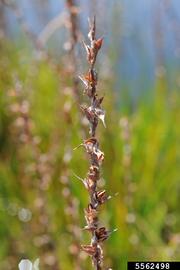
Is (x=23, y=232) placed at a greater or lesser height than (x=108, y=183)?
lesser

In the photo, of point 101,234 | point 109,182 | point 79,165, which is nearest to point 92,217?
point 101,234

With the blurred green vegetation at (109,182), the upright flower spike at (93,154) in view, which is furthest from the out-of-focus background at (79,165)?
the upright flower spike at (93,154)

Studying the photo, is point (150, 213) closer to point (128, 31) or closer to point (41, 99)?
point (41, 99)

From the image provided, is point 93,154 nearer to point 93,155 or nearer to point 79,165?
point 93,155

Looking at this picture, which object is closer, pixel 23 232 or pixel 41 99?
pixel 23 232

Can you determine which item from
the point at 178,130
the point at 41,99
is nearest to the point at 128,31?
the point at 41,99

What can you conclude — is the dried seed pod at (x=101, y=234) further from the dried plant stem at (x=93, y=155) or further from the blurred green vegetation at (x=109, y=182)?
the blurred green vegetation at (x=109, y=182)

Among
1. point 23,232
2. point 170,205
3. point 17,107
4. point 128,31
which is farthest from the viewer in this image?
point 128,31

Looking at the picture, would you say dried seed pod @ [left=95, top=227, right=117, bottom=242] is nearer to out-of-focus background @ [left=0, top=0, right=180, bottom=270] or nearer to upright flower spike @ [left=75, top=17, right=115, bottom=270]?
upright flower spike @ [left=75, top=17, right=115, bottom=270]

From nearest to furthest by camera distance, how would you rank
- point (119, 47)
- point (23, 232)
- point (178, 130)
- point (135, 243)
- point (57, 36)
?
point (135, 243)
point (23, 232)
point (178, 130)
point (119, 47)
point (57, 36)
